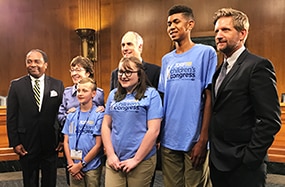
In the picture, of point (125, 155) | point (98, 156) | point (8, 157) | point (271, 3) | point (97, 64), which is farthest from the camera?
point (97, 64)

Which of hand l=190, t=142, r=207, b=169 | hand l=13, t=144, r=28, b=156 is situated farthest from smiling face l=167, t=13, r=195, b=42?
hand l=13, t=144, r=28, b=156

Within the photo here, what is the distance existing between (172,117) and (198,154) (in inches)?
11.2

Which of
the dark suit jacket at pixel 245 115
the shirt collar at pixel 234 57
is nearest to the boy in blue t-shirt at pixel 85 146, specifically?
the dark suit jacket at pixel 245 115

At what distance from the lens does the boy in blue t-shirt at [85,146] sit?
7.07 feet

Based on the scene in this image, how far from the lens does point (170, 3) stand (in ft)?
17.5

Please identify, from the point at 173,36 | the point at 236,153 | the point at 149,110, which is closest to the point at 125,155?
the point at 149,110

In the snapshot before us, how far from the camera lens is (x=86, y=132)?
2178mm

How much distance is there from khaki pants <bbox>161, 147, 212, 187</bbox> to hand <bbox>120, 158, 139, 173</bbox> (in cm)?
23

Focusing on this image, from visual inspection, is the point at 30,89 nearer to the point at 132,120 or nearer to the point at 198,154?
the point at 132,120

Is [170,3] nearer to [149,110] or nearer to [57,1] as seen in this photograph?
[57,1]

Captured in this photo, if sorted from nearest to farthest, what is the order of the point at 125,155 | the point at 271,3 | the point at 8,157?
the point at 125,155 < the point at 8,157 < the point at 271,3

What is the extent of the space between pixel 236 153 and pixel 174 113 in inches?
19.7

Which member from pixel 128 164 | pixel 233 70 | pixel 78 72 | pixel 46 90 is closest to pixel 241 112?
pixel 233 70

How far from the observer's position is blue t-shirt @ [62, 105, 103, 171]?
2.17 meters
